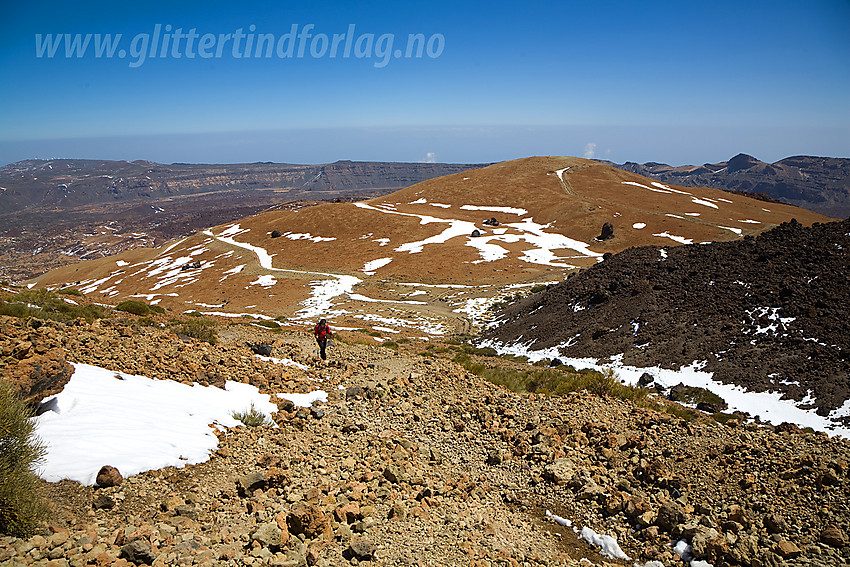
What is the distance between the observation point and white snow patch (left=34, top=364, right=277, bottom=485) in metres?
6.05

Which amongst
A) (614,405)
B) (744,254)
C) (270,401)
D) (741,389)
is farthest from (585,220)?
(270,401)

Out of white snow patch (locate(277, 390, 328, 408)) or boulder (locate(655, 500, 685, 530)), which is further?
white snow patch (locate(277, 390, 328, 408))

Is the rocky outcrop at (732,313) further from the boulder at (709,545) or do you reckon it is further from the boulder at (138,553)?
the boulder at (138,553)

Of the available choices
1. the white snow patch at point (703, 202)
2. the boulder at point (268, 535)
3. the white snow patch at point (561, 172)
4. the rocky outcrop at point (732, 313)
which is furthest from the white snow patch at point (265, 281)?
the white snow patch at point (703, 202)

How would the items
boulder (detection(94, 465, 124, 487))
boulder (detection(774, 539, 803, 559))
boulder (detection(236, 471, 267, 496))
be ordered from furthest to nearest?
boulder (detection(236, 471, 267, 496)) < boulder (detection(774, 539, 803, 559)) < boulder (detection(94, 465, 124, 487))

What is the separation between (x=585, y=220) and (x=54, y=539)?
69.3 meters

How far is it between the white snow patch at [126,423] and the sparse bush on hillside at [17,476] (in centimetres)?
65

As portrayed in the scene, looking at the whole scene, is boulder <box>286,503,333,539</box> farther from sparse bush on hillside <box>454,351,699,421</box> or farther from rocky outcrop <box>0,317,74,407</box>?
sparse bush on hillside <box>454,351,699,421</box>

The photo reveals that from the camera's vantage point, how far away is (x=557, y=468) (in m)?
8.31

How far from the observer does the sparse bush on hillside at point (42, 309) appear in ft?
42.7

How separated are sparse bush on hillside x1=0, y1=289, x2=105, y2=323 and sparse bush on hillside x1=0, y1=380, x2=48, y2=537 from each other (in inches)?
369

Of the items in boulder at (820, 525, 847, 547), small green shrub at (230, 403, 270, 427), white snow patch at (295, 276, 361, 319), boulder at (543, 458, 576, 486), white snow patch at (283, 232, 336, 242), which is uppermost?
small green shrub at (230, 403, 270, 427)

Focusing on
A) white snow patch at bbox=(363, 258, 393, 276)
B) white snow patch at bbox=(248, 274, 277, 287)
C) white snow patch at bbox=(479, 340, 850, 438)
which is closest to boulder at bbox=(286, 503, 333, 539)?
white snow patch at bbox=(479, 340, 850, 438)

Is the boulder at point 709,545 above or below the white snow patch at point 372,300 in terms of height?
above
